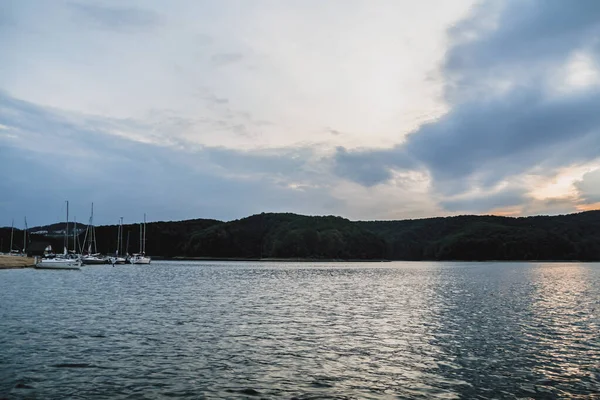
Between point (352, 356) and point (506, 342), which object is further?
point (506, 342)

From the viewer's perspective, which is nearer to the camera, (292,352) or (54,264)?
(292,352)

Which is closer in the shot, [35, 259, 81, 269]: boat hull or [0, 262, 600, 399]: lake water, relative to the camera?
[0, 262, 600, 399]: lake water

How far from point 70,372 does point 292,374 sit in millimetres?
10989

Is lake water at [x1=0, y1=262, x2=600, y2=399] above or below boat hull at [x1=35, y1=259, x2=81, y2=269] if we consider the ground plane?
below

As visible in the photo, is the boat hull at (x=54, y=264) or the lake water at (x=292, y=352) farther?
the boat hull at (x=54, y=264)

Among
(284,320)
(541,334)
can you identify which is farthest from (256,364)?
(541,334)

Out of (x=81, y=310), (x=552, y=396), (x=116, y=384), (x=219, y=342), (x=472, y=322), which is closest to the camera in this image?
(x=552, y=396)

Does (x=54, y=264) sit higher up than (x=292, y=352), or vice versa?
(x=54, y=264)

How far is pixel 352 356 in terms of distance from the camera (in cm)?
2845

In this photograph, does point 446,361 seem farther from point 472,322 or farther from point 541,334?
point 472,322

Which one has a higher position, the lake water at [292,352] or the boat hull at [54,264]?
the boat hull at [54,264]

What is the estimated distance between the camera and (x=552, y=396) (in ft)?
67.1

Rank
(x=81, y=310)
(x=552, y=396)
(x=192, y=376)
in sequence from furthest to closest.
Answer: (x=81, y=310), (x=192, y=376), (x=552, y=396)

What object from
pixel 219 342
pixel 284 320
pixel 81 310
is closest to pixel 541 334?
pixel 284 320
